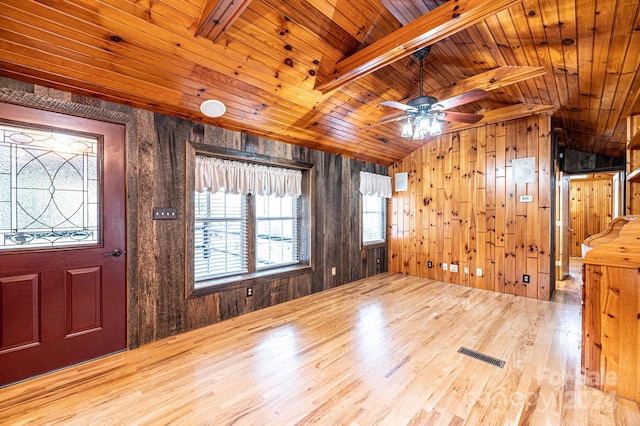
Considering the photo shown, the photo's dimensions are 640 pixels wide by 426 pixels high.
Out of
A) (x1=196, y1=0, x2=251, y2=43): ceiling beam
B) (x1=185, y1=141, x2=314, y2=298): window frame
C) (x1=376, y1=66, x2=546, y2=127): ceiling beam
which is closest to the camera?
(x1=196, y1=0, x2=251, y2=43): ceiling beam

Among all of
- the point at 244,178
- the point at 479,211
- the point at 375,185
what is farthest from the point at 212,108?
the point at 479,211

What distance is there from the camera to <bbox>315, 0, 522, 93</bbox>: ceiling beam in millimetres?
1801

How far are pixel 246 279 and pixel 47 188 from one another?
6.80 feet

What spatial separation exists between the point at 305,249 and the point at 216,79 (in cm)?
262

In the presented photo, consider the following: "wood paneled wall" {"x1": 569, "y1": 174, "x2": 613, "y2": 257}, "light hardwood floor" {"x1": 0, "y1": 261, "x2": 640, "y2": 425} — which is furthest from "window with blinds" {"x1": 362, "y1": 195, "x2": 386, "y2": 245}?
"wood paneled wall" {"x1": 569, "y1": 174, "x2": 613, "y2": 257}

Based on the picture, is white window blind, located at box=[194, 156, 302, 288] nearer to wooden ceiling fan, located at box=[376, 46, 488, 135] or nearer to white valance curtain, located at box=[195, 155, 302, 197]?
white valance curtain, located at box=[195, 155, 302, 197]

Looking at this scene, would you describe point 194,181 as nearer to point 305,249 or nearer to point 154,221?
point 154,221

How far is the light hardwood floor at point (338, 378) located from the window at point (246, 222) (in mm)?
661

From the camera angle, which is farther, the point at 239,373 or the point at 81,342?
the point at 81,342

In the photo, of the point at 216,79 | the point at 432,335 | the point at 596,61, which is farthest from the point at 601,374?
the point at 216,79

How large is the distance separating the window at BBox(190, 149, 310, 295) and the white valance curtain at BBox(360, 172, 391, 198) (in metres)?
1.29

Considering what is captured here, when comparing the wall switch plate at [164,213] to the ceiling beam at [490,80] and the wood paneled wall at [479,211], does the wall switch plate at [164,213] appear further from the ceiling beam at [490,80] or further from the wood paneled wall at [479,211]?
the wood paneled wall at [479,211]

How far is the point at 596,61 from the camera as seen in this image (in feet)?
7.98

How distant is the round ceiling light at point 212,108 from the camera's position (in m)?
2.81
